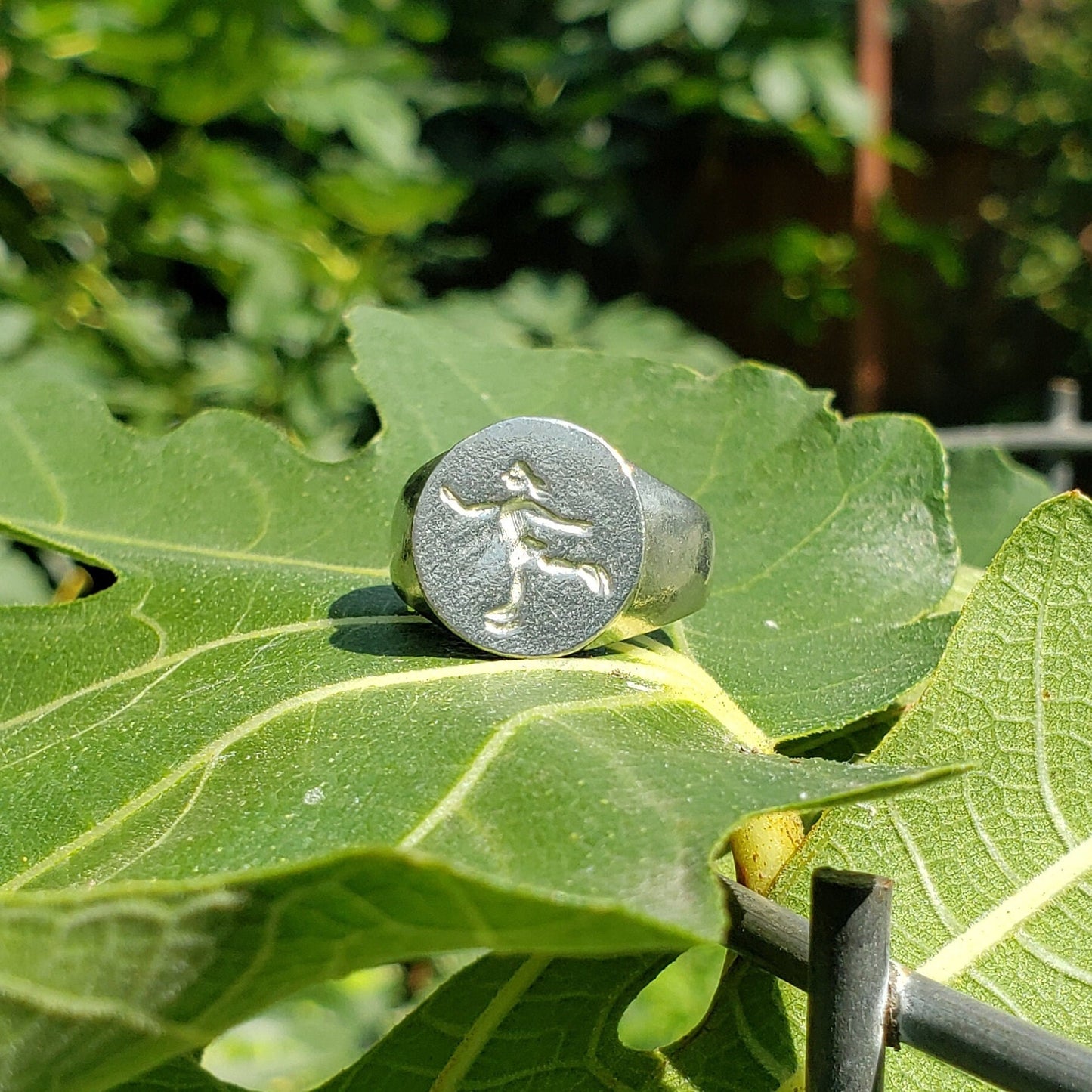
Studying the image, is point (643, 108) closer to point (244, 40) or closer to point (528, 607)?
point (244, 40)

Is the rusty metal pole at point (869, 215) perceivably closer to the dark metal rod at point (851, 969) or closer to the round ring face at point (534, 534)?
the round ring face at point (534, 534)

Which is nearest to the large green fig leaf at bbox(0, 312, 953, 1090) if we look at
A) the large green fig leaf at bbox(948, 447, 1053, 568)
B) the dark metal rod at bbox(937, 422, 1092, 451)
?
the large green fig leaf at bbox(948, 447, 1053, 568)

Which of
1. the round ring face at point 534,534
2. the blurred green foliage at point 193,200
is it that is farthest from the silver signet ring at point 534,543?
the blurred green foliage at point 193,200

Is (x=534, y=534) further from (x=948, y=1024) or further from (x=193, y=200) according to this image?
(x=193, y=200)

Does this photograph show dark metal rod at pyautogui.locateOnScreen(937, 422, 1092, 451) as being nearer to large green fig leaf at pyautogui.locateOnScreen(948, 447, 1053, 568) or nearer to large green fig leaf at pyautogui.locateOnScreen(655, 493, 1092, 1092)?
large green fig leaf at pyautogui.locateOnScreen(948, 447, 1053, 568)

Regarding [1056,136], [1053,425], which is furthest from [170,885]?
[1056,136]

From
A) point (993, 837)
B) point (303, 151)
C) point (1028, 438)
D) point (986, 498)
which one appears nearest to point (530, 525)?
point (993, 837)
